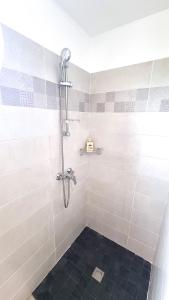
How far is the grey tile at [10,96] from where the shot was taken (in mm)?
788

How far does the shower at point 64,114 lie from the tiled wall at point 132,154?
40cm

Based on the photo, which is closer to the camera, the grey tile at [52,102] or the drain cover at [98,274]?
the grey tile at [52,102]

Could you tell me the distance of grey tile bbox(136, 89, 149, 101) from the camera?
120 centimetres

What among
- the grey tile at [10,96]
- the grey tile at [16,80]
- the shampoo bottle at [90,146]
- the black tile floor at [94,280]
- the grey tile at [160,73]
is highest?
the grey tile at [160,73]

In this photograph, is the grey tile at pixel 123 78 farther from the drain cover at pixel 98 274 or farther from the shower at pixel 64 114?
the drain cover at pixel 98 274

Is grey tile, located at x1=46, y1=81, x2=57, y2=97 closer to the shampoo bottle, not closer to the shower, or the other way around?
the shower

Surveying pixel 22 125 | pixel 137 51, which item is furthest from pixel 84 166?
pixel 137 51

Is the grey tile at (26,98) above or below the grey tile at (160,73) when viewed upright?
below

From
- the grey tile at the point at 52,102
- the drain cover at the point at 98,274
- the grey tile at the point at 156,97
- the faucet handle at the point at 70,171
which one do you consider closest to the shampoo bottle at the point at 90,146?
the faucet handle at the point at 70,171

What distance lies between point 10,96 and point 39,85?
24cm

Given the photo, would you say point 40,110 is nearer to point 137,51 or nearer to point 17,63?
point 17,63

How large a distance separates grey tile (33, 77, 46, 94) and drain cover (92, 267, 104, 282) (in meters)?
1.71

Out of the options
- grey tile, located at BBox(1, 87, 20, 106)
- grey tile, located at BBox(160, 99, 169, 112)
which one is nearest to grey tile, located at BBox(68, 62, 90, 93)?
grey tile, located at BBox(1, 87, 20, 106)

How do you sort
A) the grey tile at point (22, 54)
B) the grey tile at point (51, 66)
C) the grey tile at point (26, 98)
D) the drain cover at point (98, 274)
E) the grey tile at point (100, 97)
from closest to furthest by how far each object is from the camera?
the grey tile at point (22, 54) → the grey tile at point (26, 98) → the grey tile at point (51, 66) → the drain cover at point (98, 274) → the grey tile at point (100, 97)
